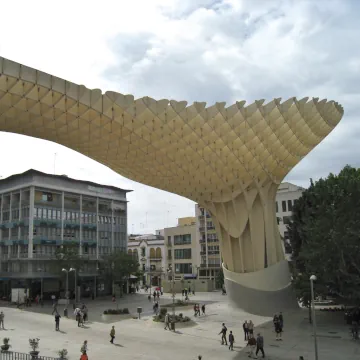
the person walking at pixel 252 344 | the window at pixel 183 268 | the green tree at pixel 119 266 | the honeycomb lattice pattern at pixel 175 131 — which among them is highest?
the honeycomb lattice pattern at pixel 175 131

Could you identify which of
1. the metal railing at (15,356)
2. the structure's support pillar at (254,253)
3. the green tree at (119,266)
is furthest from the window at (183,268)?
the metal railing at (15,356)

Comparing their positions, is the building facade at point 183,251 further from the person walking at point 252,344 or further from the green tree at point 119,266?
the person walking at point 252,344

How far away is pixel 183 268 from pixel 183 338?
63332 mm

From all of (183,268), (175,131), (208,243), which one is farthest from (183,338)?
(183,268)

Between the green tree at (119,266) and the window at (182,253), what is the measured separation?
1061 inches

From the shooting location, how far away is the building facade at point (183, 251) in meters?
88.2

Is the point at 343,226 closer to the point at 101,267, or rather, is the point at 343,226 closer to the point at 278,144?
the point at 278,144

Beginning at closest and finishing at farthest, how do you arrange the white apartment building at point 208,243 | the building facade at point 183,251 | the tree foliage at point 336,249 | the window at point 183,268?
the tree foliage at point 336,249 → the white apartment building at point 208,243 → the building facade at point 183,251 → the window at point 183,268

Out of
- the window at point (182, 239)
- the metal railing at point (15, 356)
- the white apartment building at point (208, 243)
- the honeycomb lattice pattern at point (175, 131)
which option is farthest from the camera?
the window at point (182, 239)

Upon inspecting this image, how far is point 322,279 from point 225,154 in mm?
11550

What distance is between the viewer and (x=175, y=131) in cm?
2870

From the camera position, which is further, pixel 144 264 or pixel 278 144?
pixel 144 264

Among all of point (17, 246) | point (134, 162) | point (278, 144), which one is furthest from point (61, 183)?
point (278, 144)

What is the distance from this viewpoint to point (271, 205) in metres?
38.9
